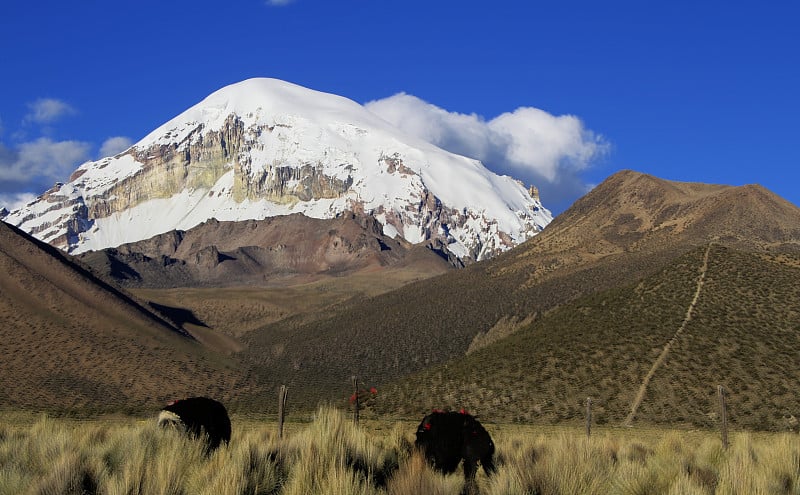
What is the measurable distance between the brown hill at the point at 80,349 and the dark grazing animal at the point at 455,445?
52.7 metres

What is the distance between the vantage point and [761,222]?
4168 inches

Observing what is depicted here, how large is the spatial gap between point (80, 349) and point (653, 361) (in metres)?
58.3

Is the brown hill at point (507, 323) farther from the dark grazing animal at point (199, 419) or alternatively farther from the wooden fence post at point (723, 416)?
the dark grazing animal at point (199, 419)

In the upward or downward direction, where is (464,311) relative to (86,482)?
upward

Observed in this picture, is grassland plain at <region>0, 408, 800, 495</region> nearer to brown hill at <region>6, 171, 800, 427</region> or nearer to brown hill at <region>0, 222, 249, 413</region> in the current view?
brown hill at <region>6, 171, 800, 427</region>

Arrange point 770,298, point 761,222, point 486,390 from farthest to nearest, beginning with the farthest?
1. point 761,222
2. point 770,298
3. point 486,390

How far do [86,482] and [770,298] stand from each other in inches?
2125

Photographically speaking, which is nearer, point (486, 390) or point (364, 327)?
point (486, 390)

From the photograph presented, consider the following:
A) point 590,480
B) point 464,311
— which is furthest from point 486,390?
point 464,311

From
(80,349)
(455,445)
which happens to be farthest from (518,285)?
(455,445)

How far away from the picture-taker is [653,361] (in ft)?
158

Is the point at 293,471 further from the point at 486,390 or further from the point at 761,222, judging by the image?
the point at 761,222

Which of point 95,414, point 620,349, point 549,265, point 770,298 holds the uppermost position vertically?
point 549,265

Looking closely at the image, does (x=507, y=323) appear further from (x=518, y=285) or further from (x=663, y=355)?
(x=663, y=355)
